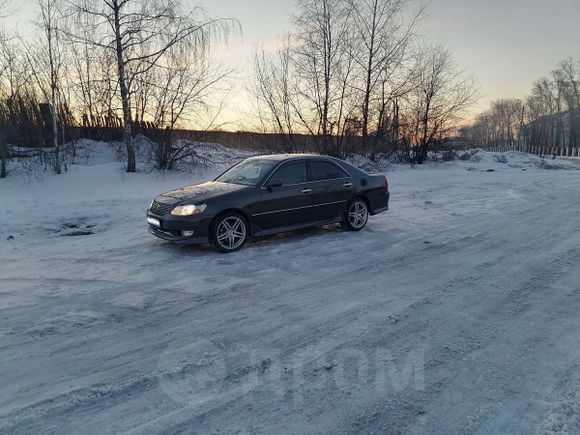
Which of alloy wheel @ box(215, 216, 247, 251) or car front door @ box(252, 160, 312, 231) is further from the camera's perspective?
car front door @ box(252, 160, 312, 231)

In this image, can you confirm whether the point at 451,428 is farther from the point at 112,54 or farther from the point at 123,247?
the point at 112,54

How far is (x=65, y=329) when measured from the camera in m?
3.88

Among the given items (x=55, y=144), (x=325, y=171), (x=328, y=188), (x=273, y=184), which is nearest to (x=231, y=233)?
(x=273, y=184)

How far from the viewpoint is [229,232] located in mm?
6484

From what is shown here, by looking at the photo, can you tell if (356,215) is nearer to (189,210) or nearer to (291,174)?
(291,174)

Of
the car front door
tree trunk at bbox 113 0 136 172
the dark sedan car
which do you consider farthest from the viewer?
tree trunk at bbox 113 0 136 172

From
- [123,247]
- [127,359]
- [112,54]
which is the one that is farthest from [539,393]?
[112,54]

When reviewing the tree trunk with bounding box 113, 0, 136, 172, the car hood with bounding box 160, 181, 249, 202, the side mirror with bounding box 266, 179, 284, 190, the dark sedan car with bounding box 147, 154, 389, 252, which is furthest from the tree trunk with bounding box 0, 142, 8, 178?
the side mirror with bounding box 266, 179, 284, 190

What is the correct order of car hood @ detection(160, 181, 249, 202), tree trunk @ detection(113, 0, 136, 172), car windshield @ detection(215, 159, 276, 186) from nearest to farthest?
1. car hood @ detection(160, 181, 249, 202)
2. car windshield @ detection(215, 159, 276, 186)
3. tree trunk @ detection(113, 0, 136, 172)

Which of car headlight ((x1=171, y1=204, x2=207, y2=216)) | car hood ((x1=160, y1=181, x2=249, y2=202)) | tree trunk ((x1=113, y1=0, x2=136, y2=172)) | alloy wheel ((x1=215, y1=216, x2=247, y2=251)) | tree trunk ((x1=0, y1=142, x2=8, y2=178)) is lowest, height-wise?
alloy wheel ((x1=215, y1=216, x2=247, y2=251))

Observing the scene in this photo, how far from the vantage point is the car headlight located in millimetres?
6266

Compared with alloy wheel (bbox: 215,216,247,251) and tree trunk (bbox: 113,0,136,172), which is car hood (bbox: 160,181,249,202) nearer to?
alloy wheel (bbox: 215,216,247,251)

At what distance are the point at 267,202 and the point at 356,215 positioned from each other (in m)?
2.07

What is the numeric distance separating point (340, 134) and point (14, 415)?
19906mm
